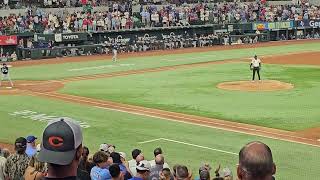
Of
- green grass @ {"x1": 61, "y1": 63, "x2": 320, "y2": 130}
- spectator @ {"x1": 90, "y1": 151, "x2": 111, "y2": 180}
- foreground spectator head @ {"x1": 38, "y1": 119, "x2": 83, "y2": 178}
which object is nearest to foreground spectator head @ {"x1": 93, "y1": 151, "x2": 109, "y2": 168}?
spectator @ {"x1": 90, "y1": 151, "x2": 111, "y2": 180}

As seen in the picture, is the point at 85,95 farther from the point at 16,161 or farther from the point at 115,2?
the point at 115,2

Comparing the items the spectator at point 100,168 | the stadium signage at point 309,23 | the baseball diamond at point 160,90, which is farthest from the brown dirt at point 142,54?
the spectator at point 100,168

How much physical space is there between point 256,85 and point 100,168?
819 inches

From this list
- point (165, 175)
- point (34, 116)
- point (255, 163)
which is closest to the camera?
point (255, 163)

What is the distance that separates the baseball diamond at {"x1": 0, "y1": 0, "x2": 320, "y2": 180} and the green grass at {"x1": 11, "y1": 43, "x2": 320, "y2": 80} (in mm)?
88

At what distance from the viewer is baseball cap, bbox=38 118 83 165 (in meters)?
3.45

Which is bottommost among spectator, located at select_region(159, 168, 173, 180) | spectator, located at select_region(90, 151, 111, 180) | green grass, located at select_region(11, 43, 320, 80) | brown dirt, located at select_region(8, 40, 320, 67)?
green grass, located at select_region(11, 43, 320, 80)

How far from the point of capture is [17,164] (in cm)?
861

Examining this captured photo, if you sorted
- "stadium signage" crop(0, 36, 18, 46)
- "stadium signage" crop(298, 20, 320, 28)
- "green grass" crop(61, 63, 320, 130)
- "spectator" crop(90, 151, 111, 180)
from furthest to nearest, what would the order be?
"stadium signage" crop(298, 20, 320, 28) < "stadium signage" crop(0, 36, 18, 46) < "green grass" crop(61, 63, 320, 130) < "spectator" crop(90, 151, 111, 180)

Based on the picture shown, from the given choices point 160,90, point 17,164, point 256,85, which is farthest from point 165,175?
point 256,85

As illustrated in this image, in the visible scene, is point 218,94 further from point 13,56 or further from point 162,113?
point 13,56

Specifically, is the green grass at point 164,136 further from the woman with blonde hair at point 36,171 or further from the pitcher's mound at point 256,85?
the pitcher's mound at point 256,85

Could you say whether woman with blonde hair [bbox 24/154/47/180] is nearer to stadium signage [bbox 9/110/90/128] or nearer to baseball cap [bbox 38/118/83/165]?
baseball cap [bbox 38/118/83/165]

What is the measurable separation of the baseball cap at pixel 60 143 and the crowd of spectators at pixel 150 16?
4058 cm
